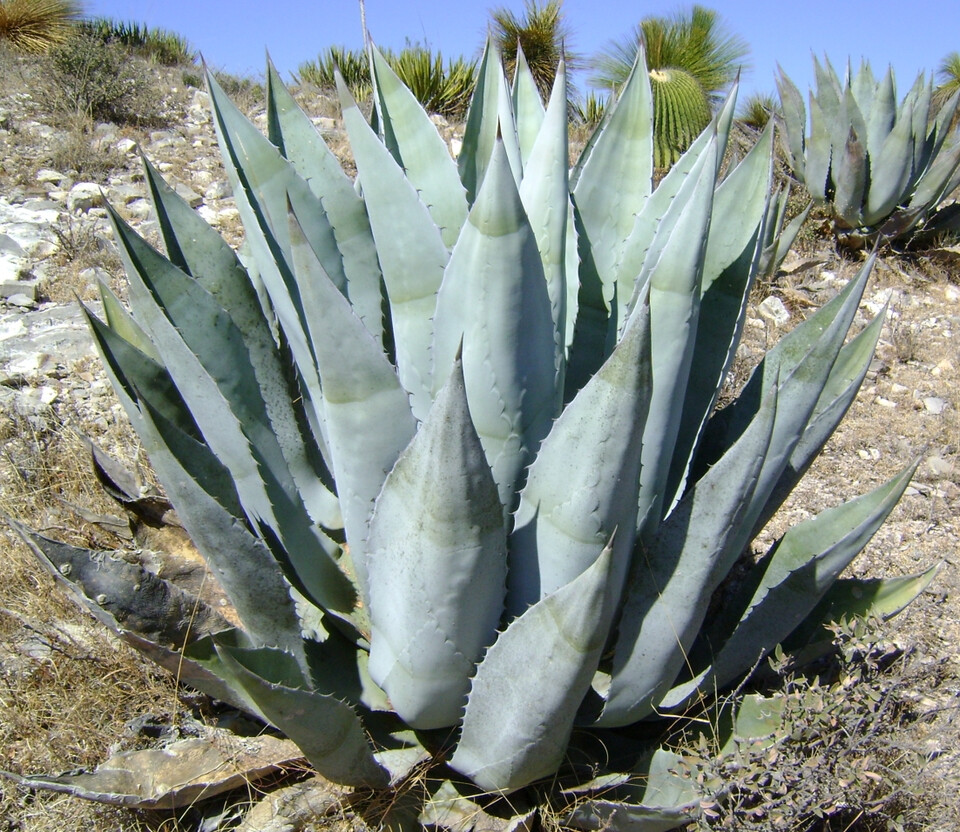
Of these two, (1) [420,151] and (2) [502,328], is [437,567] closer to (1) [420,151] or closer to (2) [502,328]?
(2) [502,328]

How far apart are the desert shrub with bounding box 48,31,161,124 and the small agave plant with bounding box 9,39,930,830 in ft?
18.0

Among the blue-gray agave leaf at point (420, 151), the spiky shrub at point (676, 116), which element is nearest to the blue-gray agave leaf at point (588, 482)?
the blue-gray agave leaf at point (420, 151)

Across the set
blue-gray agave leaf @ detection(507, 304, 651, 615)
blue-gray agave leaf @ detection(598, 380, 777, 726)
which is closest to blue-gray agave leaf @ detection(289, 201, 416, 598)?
blue-gray agave leaf @ detection(507, 304, 651, 615)

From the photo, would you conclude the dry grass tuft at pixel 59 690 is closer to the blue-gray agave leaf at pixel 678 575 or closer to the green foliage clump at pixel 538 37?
the blue-gray agave leaf at pixel 678 575

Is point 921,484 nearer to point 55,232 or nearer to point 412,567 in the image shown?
point 412,567

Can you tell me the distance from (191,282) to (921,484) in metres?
3.00

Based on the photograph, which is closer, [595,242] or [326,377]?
[326,377]

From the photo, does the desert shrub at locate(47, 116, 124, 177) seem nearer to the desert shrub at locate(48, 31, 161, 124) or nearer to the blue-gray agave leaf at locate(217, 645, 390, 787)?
the desert shrub at locate(48, 31, 161, 124)

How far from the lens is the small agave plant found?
4.00 ft

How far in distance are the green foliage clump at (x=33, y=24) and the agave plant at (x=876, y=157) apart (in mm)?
8601

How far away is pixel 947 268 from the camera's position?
18.9 feet

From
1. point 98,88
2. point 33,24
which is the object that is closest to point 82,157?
point 98,88

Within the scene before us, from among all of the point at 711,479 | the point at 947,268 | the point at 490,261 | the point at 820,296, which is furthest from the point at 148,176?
the point at 947,268

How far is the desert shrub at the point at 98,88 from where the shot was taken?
20.5ft
